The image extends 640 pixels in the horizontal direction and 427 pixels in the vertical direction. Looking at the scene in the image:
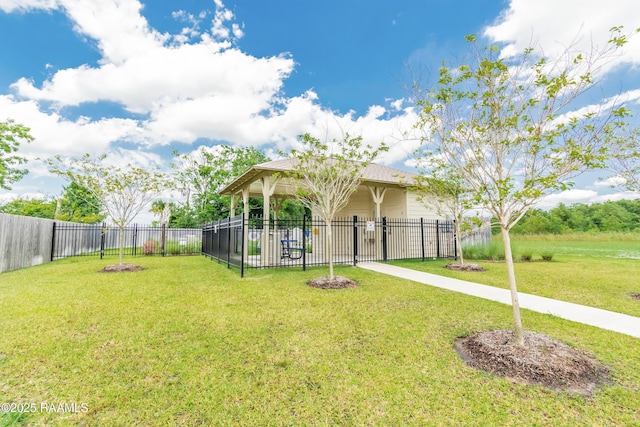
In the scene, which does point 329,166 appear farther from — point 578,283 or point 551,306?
point 578,283

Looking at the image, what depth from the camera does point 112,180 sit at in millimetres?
9430

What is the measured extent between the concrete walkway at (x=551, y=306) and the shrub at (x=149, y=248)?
1370cm

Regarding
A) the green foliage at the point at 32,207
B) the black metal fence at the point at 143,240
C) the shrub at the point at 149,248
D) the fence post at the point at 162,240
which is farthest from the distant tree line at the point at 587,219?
the green foliage at the point at 32,207

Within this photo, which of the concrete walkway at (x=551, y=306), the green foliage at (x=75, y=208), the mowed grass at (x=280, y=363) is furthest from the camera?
the green foliage at (x=75, y=208)

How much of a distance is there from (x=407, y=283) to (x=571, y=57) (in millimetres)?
5204

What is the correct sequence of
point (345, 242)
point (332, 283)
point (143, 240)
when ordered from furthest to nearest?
point (143, 240) → point (345, 242) → point (332, 283)

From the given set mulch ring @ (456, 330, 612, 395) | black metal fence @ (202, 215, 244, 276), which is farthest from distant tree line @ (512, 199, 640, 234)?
mulch ring @ (456, 330, 612, 395)

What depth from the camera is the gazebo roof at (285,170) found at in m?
9.39

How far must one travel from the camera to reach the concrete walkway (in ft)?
13.0

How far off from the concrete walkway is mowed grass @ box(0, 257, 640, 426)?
0.41 m

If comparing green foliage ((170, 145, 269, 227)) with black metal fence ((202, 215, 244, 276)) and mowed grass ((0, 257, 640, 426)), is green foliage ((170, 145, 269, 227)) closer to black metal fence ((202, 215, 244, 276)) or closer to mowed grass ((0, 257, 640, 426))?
black metal fence ((202, 215, 244, 276))

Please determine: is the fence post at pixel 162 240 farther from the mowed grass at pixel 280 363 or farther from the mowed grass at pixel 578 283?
the mowed grass at pixel 578 283

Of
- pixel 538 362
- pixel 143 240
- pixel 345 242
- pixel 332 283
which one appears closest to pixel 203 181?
pixel 143 240

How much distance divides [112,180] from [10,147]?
15.2m
